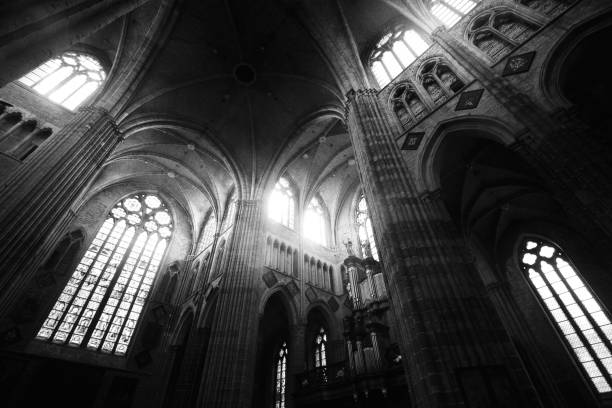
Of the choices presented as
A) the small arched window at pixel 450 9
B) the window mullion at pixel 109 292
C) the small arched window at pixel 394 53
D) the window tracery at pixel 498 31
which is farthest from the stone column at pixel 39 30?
the window mullion at pixel 109 292

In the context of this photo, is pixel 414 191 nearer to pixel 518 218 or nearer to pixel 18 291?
pixel 518 218

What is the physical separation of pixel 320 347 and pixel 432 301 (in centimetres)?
1167

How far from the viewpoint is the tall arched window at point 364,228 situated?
1728cm

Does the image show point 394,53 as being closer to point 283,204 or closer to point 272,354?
point 283,204

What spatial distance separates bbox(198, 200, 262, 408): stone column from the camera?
953 centimetres

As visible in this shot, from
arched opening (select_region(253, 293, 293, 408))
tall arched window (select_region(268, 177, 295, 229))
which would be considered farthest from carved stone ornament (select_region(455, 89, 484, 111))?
tall arched window (select_region(268, 177, 295, 229))

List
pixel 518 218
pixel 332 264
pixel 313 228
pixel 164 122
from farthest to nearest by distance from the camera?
pixel 313 228 → pixel 332 264 → pixel 164 122 → pixel 518 218

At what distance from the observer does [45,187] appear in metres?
7.80

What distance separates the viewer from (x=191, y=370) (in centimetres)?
1197

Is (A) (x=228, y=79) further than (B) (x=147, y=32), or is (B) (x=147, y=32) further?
(A) (x=228, y=79)

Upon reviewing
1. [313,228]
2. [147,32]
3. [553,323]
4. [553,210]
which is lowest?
[553,323]

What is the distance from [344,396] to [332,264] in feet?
26.0

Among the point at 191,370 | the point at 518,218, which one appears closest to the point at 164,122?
the point at 191,370

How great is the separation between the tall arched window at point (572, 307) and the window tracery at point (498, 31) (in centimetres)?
910
